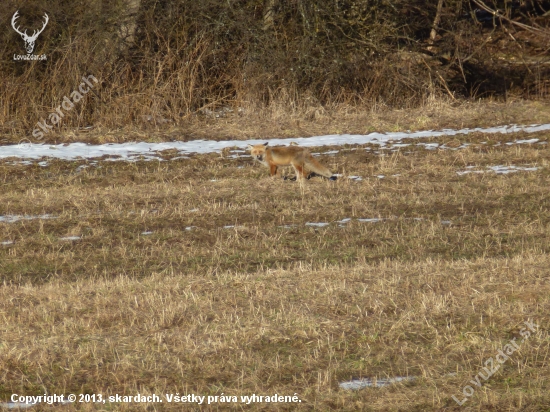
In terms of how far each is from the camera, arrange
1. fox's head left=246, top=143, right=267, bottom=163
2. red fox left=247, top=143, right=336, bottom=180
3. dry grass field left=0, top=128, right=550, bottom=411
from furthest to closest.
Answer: fox's head left=246, top=143, right=267, bottom=163 < red fox left=247, top=143, right=336, bottom=180 < dry grass field left=0, top=128, right=550, bottom=411

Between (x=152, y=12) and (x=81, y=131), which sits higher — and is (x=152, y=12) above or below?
above

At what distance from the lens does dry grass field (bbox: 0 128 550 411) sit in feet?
18.2

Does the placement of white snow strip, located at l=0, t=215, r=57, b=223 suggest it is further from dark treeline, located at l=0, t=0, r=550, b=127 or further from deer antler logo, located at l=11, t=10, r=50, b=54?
deer antler logo, located at l=11, t=10, r=50, b=54

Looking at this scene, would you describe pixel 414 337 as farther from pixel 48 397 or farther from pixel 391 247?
pixel 391 247

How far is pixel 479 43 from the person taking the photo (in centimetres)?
2225

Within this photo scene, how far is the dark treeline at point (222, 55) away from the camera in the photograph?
18844mm

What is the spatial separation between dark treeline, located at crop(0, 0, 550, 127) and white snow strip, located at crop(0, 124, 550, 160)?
1738mm

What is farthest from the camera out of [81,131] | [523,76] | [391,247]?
[523,76]

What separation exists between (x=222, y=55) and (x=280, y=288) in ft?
45.2

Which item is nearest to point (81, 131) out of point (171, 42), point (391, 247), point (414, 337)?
point (171, 42)

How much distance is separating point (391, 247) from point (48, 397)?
5145 millimetres

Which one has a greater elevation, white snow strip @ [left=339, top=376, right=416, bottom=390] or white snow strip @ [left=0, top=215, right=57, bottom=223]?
white snow strip @ [left=339, top=376, right=416, bottom=390]

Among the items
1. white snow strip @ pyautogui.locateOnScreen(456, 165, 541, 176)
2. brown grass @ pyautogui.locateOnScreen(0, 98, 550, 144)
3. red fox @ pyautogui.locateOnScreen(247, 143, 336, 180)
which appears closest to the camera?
red fox @ pyautogui.locateOnScreen(247, 143, 336, 180)

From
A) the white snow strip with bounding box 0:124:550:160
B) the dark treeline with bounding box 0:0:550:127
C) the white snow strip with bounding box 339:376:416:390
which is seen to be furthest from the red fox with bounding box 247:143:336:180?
the white snow strip with bounding box 339:376:416:390
